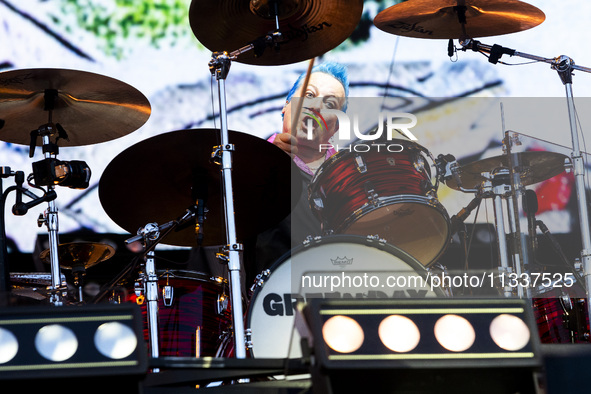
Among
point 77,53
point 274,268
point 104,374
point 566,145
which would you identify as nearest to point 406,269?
point 274,268

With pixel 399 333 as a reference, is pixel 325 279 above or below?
above

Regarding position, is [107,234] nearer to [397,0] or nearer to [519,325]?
[397,0]

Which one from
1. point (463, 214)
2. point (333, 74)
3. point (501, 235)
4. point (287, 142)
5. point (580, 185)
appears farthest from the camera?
point (333, 74)

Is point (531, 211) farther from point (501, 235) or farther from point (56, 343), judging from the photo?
point (56, 343)

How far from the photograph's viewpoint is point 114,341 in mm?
928

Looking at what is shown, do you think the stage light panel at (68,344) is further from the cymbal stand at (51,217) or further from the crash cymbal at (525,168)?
the crash cymbal at (525,168)

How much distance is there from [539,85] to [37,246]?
257 cm

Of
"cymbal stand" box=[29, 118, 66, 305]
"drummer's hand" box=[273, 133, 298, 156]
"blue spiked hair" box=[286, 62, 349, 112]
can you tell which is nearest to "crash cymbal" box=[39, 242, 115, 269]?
"cymbal stand" box=[29, 118, 66, 305]

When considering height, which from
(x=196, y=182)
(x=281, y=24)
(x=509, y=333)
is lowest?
(x=509, y=333)

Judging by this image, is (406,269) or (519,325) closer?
(519,325)

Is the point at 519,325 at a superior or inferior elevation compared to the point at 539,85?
inferior

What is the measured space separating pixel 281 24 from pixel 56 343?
80.3 inches

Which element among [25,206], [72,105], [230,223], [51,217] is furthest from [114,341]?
[72,105]

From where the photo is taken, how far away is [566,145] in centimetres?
329
